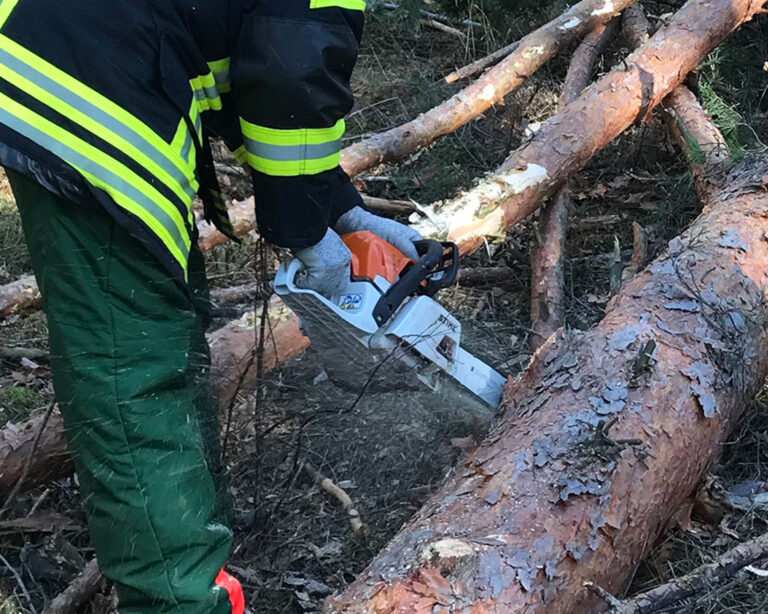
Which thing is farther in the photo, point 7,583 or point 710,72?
point 710,72

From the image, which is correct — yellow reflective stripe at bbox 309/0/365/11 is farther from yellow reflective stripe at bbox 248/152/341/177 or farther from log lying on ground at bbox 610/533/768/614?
log lying on ground at bbox 610/533/768/614

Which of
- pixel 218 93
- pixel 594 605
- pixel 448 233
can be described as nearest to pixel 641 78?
pixel 448 233

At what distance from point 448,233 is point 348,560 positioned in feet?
4.97

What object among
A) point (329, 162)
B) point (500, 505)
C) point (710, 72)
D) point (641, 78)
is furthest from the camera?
point (710, 72)

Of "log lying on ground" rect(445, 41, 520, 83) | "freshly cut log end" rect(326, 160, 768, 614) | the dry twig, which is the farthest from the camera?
"log lying on ground" rect(445, 41, 520, 83)

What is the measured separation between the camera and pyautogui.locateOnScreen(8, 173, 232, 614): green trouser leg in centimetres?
207

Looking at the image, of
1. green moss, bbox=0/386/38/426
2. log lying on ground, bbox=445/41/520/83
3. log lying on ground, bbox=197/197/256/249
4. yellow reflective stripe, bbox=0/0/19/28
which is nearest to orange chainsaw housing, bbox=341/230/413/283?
A: yellow reflective stripe, bbox=0/0/19/28

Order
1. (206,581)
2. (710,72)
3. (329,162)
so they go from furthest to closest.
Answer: (710,72) → (329,162) → (206,581)

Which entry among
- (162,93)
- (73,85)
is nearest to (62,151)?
(73,85)

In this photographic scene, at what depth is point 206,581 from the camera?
2125 millimetres

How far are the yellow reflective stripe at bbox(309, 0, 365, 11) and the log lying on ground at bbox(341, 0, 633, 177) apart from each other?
2.04 m

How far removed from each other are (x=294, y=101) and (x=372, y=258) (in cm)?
62

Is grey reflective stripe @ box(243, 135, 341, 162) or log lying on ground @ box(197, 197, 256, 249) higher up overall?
grey reflective stripe @ box(243, 135, 341, 162)

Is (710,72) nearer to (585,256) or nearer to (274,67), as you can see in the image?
(585,256)
